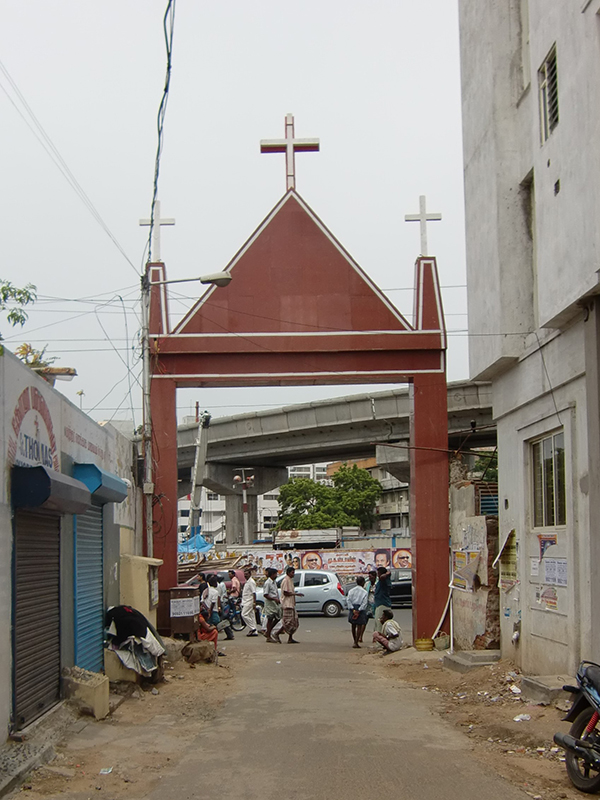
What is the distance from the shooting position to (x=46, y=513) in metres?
10.2

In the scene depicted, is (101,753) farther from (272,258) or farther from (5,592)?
(272,258)

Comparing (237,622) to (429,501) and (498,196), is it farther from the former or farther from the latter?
(498,196)

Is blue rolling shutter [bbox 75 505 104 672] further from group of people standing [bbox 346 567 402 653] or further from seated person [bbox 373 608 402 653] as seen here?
group of people standing [bbox 346 567 402 653]

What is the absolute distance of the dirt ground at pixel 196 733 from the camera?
306 inches

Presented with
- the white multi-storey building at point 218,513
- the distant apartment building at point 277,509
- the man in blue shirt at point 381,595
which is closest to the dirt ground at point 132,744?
the man in blue shirt at point 381,595

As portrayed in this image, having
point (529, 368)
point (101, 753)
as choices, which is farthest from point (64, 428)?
point (529, 368)

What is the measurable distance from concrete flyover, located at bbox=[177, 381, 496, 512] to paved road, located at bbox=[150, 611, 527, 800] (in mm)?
23465

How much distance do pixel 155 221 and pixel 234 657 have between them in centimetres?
957

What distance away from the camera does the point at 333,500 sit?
81438mm

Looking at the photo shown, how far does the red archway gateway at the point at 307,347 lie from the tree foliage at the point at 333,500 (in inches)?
2343

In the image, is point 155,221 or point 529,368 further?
point 155,221

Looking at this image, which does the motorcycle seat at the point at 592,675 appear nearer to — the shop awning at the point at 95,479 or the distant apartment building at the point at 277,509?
the shop awning at the point at 95,479

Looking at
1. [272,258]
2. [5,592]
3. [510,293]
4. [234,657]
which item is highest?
[272,258]

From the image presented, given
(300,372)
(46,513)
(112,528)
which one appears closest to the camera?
(46,513)
